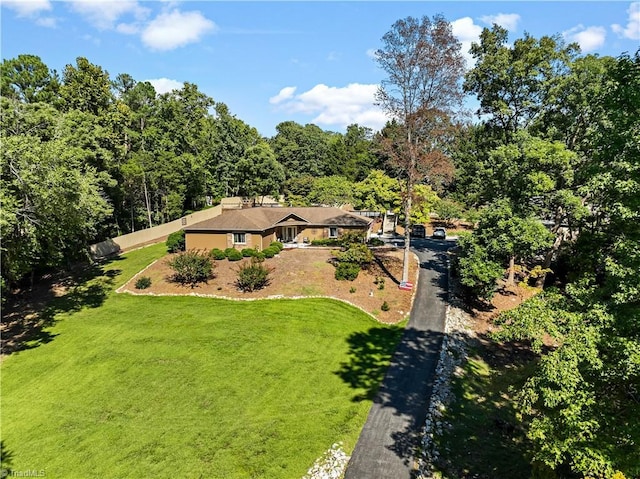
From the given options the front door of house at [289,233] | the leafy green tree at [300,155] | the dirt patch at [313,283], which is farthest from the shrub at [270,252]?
the leafy green tree at [300,155]

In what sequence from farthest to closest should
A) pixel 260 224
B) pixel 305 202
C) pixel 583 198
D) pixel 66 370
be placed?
1. pixel 305 202
2. pixel 260 224
3. pixel 583 198
4. pixel 66 370

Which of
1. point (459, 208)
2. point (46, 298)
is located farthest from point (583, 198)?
point (46, 298)

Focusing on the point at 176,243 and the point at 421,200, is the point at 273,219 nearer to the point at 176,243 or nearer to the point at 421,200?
the point at 176,243

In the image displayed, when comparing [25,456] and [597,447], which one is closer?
[597,447]

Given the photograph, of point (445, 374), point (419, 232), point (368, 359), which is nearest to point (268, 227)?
point (368, 359)

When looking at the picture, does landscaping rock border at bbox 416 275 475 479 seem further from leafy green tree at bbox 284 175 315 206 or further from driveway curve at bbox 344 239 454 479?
leafy green tree at bbox 284 175 315 206

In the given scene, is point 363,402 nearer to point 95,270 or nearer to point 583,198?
point 583,198

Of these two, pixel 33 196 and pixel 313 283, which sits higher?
pixel 33 196
